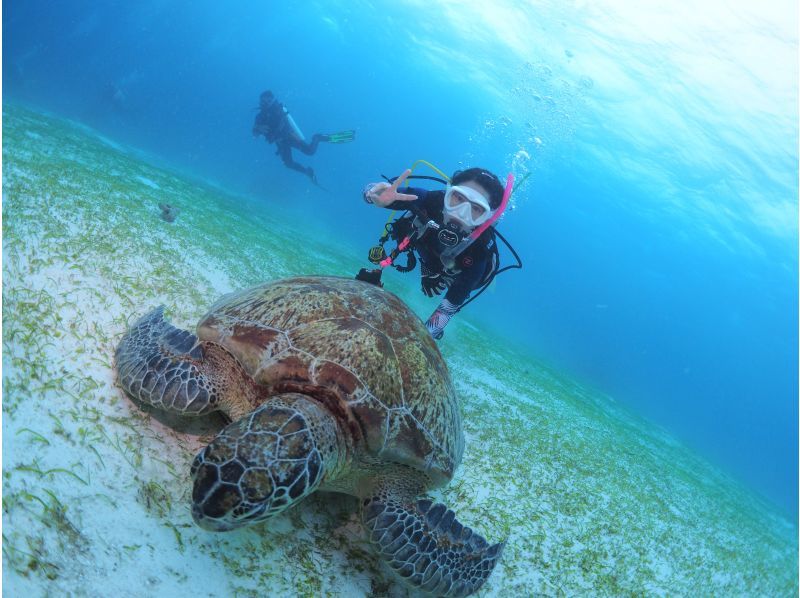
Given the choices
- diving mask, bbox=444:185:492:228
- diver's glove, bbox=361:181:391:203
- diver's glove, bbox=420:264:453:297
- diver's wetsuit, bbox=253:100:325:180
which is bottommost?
diver's glove, bbox=420:264:453:297

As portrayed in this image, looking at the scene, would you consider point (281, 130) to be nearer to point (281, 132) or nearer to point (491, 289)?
point (281, 132)

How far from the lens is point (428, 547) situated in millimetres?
2205

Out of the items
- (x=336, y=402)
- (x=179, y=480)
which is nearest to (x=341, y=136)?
(x=336, y=402)

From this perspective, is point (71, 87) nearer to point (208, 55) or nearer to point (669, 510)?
point (669, 510)

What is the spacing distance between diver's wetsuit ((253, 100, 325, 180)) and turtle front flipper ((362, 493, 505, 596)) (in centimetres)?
1759

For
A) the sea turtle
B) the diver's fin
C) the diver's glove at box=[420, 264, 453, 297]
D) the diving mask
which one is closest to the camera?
the sea turtle

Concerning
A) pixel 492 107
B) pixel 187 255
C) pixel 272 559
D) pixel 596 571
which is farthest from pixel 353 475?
pixel 492 107

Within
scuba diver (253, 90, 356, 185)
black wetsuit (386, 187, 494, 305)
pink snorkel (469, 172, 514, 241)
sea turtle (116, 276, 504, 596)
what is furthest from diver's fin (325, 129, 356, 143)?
sea turtle (116, 276, 504, 596)

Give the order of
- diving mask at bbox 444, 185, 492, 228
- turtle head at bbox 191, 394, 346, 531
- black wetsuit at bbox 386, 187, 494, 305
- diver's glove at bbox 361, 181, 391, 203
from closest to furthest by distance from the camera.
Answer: turtle head at bbox 191, 394, 346, 531 < diving mask at bbox 444, 185, 492, 228 < diver's glove at bbox 361, 181, 391, 203 < black wetsuit at bbox 386, 187, 494, 305

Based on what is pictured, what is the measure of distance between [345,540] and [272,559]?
1.65ft

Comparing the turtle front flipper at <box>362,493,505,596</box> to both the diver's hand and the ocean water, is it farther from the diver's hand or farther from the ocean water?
the diver's hand

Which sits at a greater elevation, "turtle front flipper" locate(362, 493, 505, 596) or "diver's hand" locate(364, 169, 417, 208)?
"diver's hand" locate(364, 169, 417, 208)

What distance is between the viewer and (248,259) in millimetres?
6312

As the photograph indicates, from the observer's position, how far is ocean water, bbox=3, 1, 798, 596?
200 centimetres
